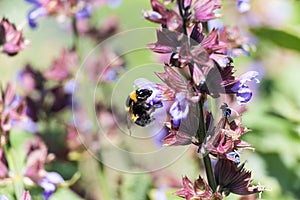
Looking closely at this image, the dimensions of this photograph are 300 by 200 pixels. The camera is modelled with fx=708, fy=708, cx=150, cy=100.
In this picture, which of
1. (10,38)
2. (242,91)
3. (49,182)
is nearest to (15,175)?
(49,182)

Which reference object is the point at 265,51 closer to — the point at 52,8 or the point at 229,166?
the point at 52,8

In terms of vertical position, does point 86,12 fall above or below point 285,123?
above

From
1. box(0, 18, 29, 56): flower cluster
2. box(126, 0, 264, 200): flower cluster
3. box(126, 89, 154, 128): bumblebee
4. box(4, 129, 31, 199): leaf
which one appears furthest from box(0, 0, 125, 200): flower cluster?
box(126, 0, 264, 200): flower cluster

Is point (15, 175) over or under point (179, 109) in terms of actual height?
under

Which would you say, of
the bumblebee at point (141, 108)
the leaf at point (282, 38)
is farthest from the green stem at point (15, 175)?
the leaf at point (282, 38)

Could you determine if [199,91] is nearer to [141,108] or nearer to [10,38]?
[141,108]

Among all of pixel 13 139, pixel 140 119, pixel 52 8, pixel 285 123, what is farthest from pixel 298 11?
pixel 140 119

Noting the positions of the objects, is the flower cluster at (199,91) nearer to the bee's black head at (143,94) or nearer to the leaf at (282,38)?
the bee's black head at (143,94)
